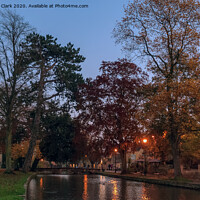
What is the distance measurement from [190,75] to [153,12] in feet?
22.5

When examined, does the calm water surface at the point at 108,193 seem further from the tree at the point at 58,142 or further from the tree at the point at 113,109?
the tree at the point at 58,142

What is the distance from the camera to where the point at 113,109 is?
40.1 metres

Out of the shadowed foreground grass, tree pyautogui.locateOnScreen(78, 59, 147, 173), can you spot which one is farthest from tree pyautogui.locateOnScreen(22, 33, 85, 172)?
the shadowed foreground grass

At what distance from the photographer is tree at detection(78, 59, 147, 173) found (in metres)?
40.2

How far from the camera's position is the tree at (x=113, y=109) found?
40.2m

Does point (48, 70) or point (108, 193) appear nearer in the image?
point (108, 193)

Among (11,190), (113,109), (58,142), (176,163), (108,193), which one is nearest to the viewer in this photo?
(11,190)

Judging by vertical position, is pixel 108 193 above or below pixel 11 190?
below

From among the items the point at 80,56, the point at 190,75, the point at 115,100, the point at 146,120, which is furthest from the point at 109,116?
the point at 190,75

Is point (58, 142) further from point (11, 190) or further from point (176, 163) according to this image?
point (11, 190)

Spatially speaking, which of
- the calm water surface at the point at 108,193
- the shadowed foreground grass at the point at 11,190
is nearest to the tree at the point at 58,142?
the calm water surface at the point at 108,193

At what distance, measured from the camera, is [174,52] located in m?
29.5

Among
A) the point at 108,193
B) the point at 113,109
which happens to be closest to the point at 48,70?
the point at 113,109

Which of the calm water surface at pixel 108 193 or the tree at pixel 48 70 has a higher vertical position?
the tree at pixel 48 70
